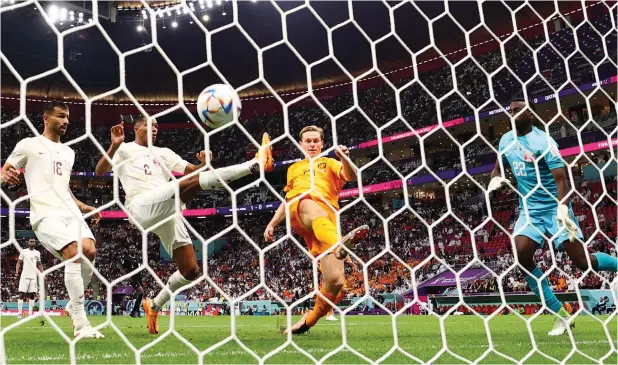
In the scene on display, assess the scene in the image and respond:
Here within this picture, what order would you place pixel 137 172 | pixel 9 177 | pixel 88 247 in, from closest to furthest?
pixel 9 177, pixel 88 247, pixel 137 172

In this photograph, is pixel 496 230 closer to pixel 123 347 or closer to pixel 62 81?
pixel 123 347

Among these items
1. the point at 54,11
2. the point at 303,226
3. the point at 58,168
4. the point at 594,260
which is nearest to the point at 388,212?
the point at 54,11

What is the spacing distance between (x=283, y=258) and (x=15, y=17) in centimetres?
1470

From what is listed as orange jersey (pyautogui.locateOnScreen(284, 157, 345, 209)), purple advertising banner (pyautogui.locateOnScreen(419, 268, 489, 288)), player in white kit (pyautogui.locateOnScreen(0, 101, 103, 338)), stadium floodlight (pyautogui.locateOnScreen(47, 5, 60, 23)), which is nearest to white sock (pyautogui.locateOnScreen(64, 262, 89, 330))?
player in white kit (pyautogui.locateOnScreen(0, 101, 103, 338))

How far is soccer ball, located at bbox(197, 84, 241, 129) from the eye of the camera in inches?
133

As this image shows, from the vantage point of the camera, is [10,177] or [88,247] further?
[88,247]

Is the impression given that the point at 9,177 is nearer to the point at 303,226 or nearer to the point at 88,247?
the point at 88,247

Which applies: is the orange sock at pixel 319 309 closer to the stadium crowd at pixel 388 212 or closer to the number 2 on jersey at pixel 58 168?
the number 2 on jersey at pixel 58 168

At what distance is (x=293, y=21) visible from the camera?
22.2 m

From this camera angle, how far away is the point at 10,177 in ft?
9.76

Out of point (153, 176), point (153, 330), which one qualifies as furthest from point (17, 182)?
point (153, 330)

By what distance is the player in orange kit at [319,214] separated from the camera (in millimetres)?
3736

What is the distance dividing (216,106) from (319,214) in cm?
108

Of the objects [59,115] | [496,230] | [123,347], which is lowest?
[496,230]
